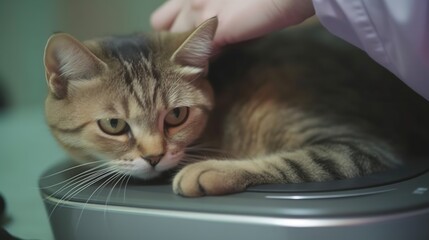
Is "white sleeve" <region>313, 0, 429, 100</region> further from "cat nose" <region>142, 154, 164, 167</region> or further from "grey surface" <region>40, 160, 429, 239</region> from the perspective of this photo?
"cat nose" <region>142, 154, 164, 167</region>

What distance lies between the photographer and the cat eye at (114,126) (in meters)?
0.88

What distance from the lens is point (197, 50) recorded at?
93cm

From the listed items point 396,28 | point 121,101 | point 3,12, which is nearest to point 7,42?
point 3,12

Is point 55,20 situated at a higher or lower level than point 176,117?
higher

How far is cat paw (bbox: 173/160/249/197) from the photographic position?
2.50ft

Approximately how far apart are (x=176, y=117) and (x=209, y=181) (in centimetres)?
21

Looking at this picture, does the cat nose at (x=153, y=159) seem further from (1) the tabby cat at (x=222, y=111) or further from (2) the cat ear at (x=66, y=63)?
(2) the cat ear at (x=66, y=63)

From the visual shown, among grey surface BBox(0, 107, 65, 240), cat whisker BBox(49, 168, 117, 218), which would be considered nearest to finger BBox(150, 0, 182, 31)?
grey surface BBox(0, 107, 65, 240)

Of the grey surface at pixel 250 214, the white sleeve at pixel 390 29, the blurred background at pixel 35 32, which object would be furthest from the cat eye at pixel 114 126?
the blurred background at pixel 35 32

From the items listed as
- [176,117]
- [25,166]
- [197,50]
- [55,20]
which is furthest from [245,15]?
[55,20]

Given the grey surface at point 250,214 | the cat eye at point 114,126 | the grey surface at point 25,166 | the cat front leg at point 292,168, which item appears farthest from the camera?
the grey surface at point 25,166

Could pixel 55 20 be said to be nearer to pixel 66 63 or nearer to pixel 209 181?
pixel 66 63

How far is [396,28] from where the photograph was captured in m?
0.71

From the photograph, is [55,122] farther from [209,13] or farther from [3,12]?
[3,12]
